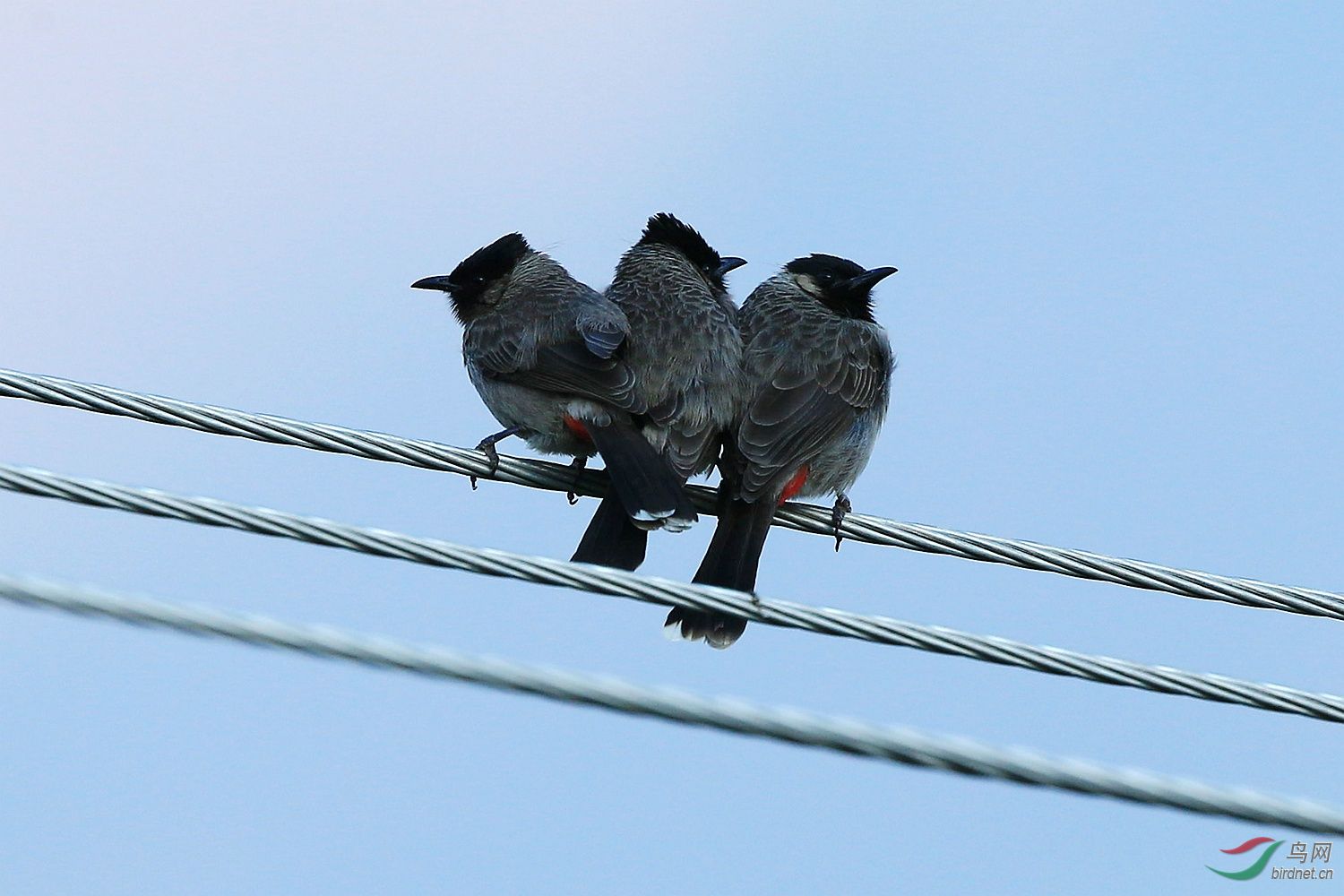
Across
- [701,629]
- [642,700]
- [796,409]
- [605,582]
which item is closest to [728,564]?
[701,629]

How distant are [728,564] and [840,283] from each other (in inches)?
98.4

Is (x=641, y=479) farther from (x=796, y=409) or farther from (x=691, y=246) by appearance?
(x=691, y=246)

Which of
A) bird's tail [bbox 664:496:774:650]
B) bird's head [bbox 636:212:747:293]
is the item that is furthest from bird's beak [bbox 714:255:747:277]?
bird's tail [bbox 664:496:774:650]

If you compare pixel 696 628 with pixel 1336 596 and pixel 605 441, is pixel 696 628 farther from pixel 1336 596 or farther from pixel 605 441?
pixel 1336 596

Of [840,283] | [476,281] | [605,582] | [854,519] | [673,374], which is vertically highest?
[840,283]

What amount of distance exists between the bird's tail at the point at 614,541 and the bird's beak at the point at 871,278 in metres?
2.50

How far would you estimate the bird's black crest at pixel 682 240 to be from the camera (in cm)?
897

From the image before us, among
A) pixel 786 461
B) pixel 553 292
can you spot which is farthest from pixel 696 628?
pixel 553 292

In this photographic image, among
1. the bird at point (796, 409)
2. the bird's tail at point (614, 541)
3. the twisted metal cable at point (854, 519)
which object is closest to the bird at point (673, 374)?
the bird's tail at point (614, 541)

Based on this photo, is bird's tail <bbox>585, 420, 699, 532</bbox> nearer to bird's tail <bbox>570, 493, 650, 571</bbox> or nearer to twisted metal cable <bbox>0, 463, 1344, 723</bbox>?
bird's tail <bbox>570, 493, 650, 571</bbox>

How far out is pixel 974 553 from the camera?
5.14 meters

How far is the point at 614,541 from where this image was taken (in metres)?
6.88

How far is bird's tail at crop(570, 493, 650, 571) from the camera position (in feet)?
22.5

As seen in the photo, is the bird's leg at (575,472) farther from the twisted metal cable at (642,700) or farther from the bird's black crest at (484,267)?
the twisted metal cable at (642,700)
